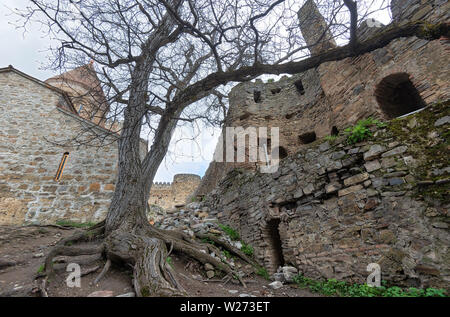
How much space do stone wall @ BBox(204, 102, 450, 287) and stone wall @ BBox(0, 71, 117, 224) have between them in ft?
17.9

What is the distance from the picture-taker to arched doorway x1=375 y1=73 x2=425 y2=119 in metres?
5.25

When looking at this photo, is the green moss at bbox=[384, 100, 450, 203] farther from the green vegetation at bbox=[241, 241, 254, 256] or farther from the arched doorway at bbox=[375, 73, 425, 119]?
the green vegetation at bbox=[241, 241, 254, 256]

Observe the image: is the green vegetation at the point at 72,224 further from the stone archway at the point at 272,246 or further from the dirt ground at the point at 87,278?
the stone archway at the point at 272,246

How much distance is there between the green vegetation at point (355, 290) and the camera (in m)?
2.34

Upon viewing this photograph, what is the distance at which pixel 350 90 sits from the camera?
5.95 meters

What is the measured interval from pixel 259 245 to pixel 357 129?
11.2ft

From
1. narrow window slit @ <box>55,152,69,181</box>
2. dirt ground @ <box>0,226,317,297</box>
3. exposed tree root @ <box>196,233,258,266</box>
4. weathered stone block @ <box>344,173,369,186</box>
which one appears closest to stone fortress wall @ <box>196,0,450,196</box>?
weathered stone block @ <box>344,173,369,186</box>

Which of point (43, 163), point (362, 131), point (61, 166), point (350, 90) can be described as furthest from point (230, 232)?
point (43, 163)

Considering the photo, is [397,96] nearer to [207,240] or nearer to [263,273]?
[263,273]

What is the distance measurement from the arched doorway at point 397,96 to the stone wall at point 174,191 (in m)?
15.1

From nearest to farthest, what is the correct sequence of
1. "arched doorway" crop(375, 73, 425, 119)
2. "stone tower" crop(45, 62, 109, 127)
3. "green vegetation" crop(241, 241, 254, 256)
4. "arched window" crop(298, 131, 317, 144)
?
"stone tower" crop(45, 62, 109, 127), "green vegetation" crop(241, 241, 254, 256), "arched doorway" crop(375, 73, 425, 119), "arched window" crop(298, 131, 317, 144)

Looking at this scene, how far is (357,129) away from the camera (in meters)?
3.50

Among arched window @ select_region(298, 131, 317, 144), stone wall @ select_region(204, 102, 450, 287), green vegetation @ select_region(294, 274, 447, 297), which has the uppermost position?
arched window @ select_region(298, 131, 317, 144)

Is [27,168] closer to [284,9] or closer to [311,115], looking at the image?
[284,9]
